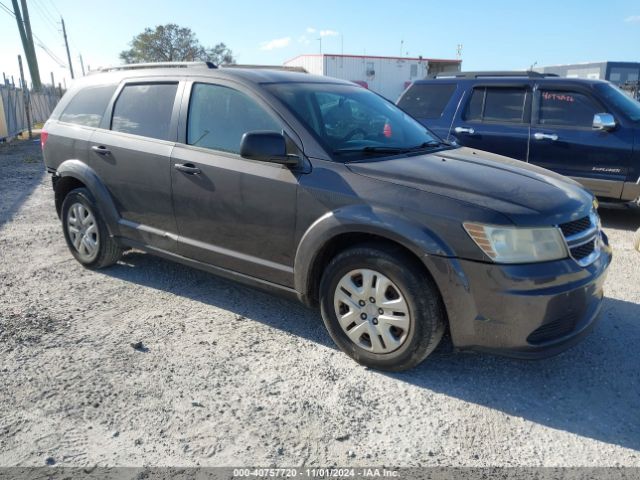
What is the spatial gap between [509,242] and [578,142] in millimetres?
4344

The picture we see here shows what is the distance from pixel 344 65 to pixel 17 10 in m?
19.4

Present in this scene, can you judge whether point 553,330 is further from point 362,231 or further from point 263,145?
point 263,145

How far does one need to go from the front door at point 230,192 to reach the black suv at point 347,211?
0.01 meters

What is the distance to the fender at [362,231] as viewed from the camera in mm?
2785

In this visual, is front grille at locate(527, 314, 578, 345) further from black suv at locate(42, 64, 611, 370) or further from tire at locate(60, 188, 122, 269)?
tire at locate(60, 188, 122, 269)

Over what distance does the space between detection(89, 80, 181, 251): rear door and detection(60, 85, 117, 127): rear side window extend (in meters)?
0.13

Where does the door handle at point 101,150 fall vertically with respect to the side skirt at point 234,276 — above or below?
above

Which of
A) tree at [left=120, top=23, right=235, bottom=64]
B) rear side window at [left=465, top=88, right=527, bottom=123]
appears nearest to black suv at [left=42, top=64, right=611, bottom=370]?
rear side window at [left=465, top=88, right=527, bottom=123]

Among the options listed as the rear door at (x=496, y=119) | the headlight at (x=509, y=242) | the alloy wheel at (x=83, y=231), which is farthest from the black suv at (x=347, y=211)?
the rear door at (x=496, y=119)

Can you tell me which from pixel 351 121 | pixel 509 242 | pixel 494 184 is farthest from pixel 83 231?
pixel 509 242

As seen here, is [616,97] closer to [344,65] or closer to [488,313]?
[488,313]

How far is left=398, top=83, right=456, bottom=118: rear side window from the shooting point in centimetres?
725

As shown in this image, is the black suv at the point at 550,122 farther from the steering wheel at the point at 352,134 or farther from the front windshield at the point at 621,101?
the steering wheel at the point at 352,134

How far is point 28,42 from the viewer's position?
30875mm
